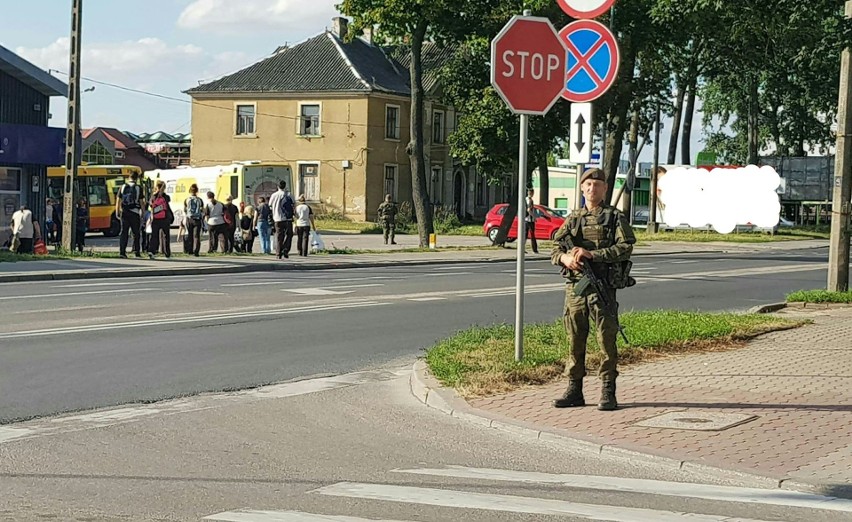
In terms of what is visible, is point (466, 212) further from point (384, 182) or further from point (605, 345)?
point (605, 345)

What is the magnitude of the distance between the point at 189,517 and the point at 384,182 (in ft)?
204

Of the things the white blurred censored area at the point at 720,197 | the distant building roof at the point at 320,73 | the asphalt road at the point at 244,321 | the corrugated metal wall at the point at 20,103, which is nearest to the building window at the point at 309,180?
the distant building roof at the point at 320,73

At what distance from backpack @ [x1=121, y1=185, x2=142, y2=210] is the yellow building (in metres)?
37.5

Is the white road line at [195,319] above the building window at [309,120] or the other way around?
the other way around

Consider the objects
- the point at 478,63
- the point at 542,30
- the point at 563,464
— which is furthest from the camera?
the point at 478,63

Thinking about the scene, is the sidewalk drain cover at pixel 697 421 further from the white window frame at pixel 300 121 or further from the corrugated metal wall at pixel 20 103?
the white window frame at pixel 300 121

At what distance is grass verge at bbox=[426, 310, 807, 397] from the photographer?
35.1ft

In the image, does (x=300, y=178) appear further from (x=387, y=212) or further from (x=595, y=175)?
(x=595, y=175)

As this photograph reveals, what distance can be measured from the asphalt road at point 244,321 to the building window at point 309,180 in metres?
39.2

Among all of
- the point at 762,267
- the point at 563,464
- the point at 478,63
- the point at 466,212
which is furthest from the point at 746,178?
the point at 563,464

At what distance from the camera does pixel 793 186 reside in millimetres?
72562

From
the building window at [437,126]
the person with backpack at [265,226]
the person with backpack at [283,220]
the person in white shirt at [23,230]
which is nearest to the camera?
the person in white shirt at [23,230]

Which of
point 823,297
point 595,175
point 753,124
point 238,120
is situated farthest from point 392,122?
point 595,175

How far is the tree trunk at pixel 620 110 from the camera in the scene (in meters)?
40.4
